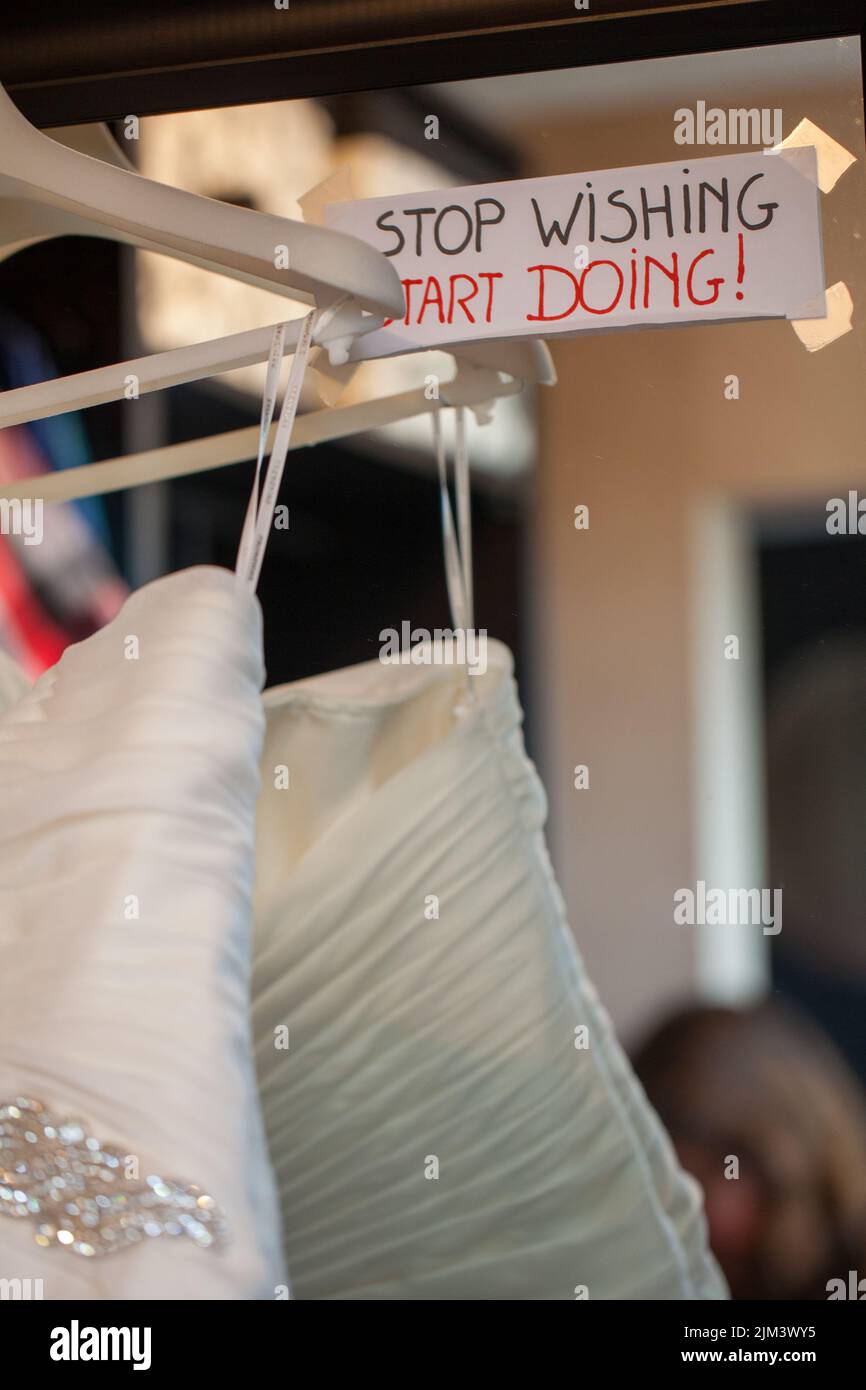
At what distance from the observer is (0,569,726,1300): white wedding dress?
460 mm

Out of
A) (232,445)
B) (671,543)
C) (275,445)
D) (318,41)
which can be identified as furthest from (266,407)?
(671,543)

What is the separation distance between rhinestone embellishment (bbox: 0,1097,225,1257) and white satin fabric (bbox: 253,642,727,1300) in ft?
0.95

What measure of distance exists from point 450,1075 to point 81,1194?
360 millimetres

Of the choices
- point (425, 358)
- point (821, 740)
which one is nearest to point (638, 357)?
point (425, 358)

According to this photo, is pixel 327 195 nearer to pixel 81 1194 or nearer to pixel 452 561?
pixel 452 561

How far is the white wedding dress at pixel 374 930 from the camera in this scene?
1.51 feet

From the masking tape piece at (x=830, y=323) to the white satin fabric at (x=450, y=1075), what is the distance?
310 mm

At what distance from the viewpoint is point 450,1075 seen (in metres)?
0.73

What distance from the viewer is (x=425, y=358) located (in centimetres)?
99

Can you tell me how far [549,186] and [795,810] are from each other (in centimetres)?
40

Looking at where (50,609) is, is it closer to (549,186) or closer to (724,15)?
(549,186)
